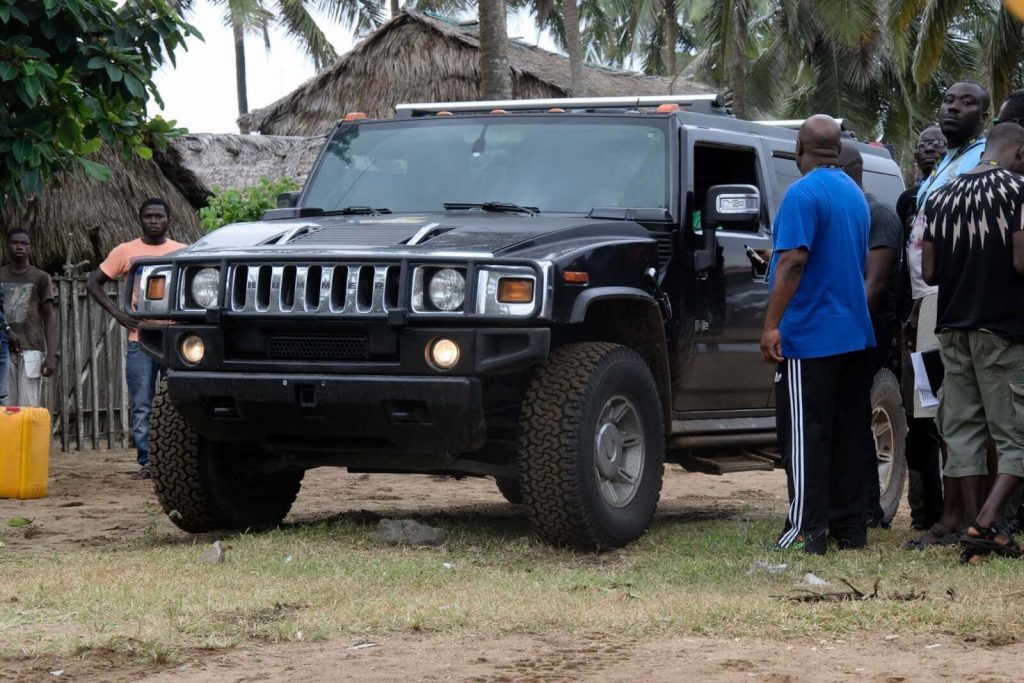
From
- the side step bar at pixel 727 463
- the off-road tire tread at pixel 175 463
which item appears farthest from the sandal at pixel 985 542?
the off-road tire tread at pixel 175 463

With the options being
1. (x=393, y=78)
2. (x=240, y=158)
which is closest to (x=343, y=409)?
(x=240, y=158)

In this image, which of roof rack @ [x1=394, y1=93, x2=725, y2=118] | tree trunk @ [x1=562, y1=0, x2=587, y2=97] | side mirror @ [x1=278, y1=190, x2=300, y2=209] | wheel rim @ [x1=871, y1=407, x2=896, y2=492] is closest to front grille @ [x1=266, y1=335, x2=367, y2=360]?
side mirror @ [x1=278, y1=190, x2=300, y2=209]

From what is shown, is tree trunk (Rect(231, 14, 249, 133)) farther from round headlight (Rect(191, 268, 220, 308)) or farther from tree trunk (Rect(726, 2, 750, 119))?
round headlight (Rect(191, 268, 220, 308))

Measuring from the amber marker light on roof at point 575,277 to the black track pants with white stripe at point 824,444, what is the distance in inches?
37.4

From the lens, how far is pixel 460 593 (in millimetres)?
5562

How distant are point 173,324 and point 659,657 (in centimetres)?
299

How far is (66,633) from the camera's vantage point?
16.2 feet

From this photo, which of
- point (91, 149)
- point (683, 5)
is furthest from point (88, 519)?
point (683, 5)

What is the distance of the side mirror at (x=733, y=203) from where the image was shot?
7039mm

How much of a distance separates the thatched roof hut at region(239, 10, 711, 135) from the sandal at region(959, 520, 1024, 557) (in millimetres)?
16780

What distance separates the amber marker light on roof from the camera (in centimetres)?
631

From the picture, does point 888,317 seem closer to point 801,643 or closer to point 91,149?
point 801,643

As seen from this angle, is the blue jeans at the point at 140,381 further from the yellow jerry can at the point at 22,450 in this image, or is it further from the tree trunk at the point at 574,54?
the tree trunk at the point at 574,54

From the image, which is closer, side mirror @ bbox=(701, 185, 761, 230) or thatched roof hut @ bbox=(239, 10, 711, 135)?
side mirror @ bbox=(701, 185, 761, 230)
